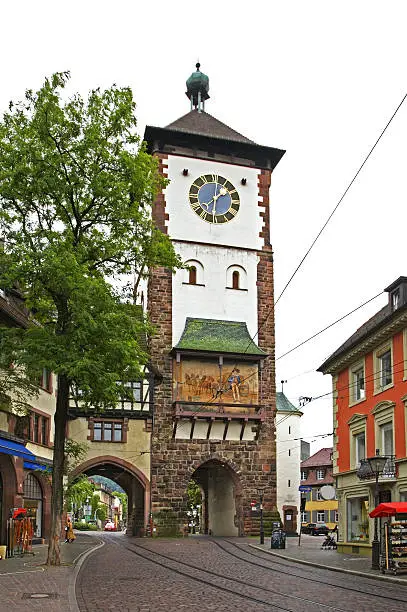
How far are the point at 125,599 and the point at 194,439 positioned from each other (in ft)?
94.4

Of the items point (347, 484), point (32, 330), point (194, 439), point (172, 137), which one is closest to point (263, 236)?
point (172, 137)

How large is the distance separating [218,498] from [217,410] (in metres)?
9.51

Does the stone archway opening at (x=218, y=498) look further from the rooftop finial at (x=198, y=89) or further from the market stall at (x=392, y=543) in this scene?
the rooftop finial at (x=198, y=89)

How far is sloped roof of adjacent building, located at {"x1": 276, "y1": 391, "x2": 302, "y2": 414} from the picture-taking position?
6143cm

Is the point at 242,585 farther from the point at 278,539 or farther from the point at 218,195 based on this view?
the point at 218,195

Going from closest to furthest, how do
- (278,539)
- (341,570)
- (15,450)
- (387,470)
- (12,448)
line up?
(341,570) → (12,448) → (15,450) → (387,470) → (278,539)

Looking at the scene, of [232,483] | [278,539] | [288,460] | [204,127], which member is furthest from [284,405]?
[278,539]

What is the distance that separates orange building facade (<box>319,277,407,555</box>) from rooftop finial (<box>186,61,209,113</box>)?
84.0ft

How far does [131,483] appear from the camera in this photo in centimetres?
4797

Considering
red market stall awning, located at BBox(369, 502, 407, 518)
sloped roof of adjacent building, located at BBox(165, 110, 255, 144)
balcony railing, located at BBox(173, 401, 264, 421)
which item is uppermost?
sloped roof of adjacent building, located at BBox(165, 110, 255, 144)

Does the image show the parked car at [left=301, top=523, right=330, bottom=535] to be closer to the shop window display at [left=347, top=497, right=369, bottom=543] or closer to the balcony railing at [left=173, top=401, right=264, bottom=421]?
the balcony railing at [left=173, top=401, right=264, bottom=421]

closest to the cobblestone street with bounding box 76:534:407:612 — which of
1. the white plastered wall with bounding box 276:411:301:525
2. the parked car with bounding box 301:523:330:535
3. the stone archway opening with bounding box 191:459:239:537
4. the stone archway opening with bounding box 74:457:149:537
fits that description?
the stone archway opening with bounding box 74:457:149:537

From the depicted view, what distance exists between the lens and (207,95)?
5347cm

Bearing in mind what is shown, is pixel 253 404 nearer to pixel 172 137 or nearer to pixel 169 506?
pixel 169 506
